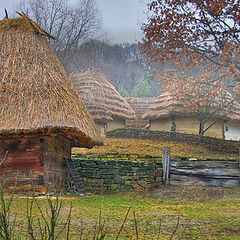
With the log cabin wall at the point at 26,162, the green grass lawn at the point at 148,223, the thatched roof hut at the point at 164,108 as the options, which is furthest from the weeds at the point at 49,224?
the thatched roof hut at the point at 164,108

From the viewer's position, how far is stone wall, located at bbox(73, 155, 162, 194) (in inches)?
450

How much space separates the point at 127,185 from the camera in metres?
11.5

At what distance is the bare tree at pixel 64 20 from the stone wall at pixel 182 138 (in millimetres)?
6629

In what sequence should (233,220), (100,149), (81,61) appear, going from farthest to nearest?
(81,61), (100,149), (233,220)

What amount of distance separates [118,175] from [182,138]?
9.03 metres

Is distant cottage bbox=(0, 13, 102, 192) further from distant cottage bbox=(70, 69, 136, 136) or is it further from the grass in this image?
distant cottage bbox=(70, 69, 136, 136)

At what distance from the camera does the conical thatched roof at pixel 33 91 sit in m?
8.02

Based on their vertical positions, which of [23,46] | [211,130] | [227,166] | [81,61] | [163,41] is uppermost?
[81,61]

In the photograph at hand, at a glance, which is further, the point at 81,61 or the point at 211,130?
the point at 81,61

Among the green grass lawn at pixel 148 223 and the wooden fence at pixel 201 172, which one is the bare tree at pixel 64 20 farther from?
the green grass lawn at pixel 148 223

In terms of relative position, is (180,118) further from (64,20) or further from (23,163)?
(23,163)

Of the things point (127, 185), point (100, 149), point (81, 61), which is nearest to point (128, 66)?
point (81, 61)

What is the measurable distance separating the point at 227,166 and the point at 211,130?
527 inches

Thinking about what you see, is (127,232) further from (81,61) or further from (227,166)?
(81,61)
